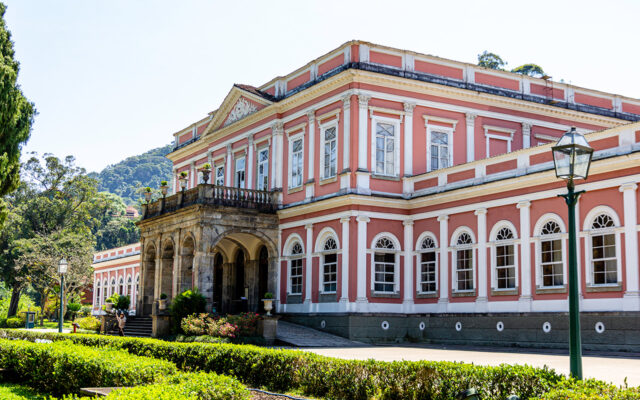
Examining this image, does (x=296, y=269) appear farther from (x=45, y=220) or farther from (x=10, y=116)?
(x=45, y=220)

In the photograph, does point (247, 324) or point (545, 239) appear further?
point (247, 324)

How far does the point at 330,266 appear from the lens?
27.2 metres

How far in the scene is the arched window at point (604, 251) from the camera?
1992cm

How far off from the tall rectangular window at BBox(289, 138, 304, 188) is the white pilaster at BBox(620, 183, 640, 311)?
13.4 m

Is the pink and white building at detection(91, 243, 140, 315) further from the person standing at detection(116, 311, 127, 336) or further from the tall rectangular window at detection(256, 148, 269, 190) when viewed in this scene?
the tall rectangular window at detection(256, 148, 269, 190)

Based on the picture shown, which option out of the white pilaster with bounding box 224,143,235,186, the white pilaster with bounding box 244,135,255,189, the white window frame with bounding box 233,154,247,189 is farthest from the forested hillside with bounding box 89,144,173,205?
the white pilaster with bounding box 244,135,255,189

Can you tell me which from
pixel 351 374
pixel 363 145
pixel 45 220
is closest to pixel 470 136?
pixel 363 145

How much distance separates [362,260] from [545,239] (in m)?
6.75

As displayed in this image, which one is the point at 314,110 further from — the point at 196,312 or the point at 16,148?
the point at 16,148

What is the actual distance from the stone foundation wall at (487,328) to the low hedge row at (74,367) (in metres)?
12.6

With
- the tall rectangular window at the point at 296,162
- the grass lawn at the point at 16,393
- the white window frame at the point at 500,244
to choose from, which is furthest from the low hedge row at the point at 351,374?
the tall rectangular window at the point at 296,162

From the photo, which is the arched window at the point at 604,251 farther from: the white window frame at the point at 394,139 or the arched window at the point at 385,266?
the white window frame at the point at 394,139

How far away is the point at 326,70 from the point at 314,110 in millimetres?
1620

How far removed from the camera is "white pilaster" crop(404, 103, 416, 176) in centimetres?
2730
